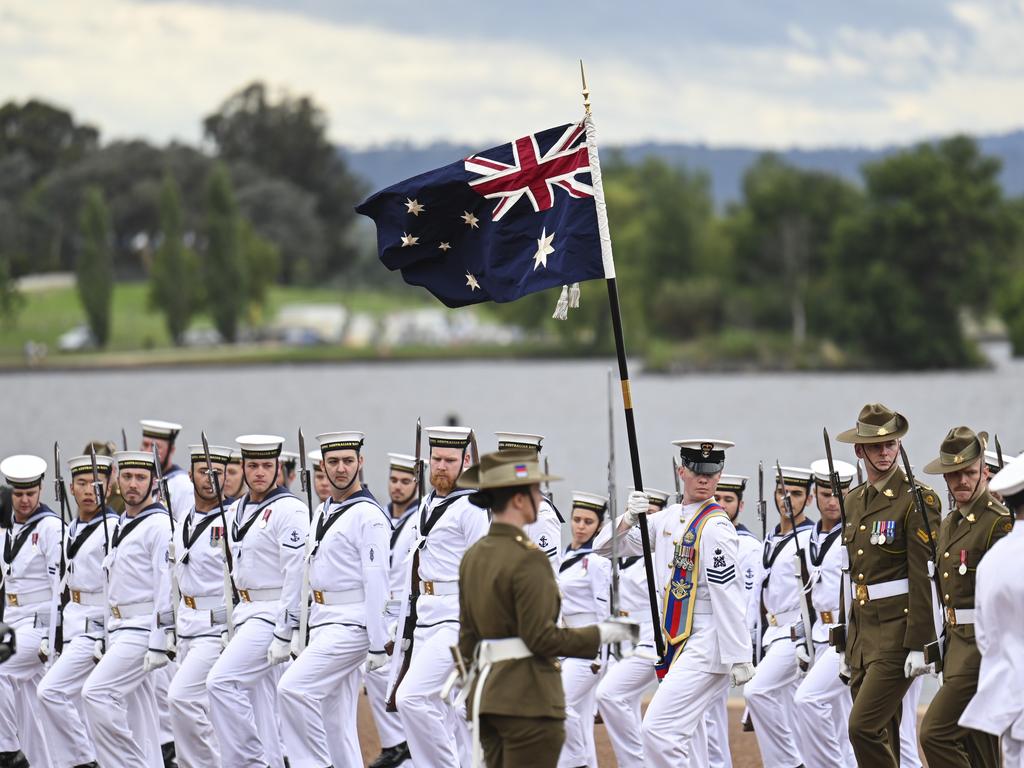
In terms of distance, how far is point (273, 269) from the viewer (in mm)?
135625

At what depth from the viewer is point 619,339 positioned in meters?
9.96

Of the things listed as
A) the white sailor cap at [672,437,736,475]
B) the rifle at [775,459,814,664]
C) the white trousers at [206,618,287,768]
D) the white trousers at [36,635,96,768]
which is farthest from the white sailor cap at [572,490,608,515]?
the white trousers at [36,635,96,768]

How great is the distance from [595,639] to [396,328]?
447ft

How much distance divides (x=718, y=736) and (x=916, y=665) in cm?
293

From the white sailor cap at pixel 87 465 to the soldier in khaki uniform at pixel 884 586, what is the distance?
601cm

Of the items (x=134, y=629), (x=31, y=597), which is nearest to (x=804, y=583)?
(x=134, y=629)

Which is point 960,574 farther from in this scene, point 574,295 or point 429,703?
point 429,703

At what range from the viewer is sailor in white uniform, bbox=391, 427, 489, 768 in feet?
37.0

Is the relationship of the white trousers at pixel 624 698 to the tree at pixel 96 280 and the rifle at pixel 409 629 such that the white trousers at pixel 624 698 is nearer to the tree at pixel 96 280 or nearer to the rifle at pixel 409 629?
the rifle at pixel 409 629

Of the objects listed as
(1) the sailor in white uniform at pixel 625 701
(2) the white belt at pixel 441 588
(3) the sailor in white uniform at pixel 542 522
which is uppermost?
(3) the sailor in white uniform at pixel 542 522

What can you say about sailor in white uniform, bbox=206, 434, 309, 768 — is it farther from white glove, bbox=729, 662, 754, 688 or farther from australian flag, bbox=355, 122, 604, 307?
white glove, bbox=729, 662, 754, 688

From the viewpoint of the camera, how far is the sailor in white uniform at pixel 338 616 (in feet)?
38.9

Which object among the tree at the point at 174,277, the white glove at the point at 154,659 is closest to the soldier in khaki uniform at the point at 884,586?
the white glove at the point at 154,659

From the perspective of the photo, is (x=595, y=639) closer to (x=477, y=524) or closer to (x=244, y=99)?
(x=477, y=524)
